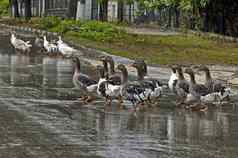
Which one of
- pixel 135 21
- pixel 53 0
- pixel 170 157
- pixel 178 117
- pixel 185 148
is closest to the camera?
pixel 170 157

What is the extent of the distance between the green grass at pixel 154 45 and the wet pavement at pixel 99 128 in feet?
29.5

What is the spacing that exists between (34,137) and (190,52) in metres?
18.9

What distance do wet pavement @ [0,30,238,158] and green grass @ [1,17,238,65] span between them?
9.01m

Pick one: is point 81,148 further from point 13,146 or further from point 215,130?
point 215,130

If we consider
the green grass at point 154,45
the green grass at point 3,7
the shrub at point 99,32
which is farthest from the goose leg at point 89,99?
the green grass at point 3,7

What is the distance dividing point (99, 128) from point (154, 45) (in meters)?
20.4

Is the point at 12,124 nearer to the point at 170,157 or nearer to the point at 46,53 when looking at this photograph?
the point at 170,157

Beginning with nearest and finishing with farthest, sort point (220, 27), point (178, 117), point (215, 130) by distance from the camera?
point (215, 130), point (178, 117), point (220, 27)

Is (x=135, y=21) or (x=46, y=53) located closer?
(x=46, y=53)

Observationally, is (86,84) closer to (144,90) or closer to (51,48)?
(144,90)

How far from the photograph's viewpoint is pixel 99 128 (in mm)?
11812

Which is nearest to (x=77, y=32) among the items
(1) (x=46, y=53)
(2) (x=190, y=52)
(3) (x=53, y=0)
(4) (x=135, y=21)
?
(1) (x=46, y=53)

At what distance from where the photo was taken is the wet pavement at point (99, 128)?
388 inches

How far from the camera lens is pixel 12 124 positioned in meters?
11.7
